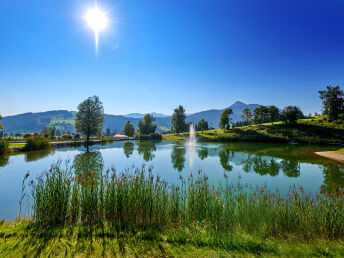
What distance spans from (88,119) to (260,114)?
191ft

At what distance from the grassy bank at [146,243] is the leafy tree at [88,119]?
40725mm

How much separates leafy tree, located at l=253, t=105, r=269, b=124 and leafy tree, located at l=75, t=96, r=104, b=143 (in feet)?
178

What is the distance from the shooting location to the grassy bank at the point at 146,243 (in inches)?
158

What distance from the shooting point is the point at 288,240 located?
16.1 feet

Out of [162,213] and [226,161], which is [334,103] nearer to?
[226,161]

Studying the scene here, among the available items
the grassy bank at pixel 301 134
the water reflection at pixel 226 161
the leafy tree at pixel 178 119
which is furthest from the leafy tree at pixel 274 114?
the water reflection at pixel 226 161

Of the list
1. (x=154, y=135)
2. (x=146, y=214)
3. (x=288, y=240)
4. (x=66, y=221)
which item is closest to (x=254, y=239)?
(x=288, y=240)

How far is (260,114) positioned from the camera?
65.1 metres

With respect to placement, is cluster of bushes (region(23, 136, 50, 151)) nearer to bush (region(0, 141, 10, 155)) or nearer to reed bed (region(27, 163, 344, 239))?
bush (region(0, 141, 10, 155))

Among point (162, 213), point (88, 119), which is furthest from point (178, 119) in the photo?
point (162, 213)

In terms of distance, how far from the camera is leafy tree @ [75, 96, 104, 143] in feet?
Answer: 139

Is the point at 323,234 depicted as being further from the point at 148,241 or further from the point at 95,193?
the point at 95,193

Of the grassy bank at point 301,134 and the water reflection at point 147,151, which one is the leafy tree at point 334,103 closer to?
the grassy bank at point 301,134

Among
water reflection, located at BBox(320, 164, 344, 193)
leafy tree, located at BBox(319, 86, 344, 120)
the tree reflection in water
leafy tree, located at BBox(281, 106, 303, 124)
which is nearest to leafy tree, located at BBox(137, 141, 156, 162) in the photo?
the tree reflection in water
